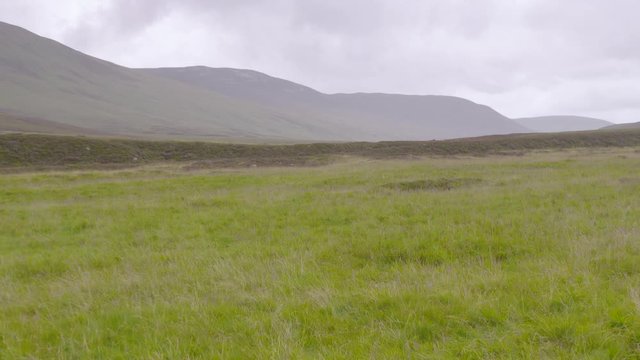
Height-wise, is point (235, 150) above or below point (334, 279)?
above

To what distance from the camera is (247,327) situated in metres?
5.69

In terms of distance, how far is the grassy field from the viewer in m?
5.21

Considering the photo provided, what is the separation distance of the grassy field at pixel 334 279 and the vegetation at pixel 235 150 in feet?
85.4

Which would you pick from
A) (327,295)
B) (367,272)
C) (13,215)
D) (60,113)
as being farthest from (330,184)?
(60,113)

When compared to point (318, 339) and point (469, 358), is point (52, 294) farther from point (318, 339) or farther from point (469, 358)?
point (469, 358)

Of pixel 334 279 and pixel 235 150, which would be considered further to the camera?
pixel 235 150

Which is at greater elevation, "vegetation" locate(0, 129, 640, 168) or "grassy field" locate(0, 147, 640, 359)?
"vegetation" locate(0, 129, 640, 168)

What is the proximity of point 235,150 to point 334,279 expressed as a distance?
45.9m

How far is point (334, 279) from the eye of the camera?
7.55 m

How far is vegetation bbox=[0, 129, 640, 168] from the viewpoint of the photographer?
42.8 meters

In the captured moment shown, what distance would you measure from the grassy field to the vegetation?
85.4 ft

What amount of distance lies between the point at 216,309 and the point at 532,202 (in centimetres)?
1134

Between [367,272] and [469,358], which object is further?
[367,272]

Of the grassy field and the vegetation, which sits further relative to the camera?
the vegetation
